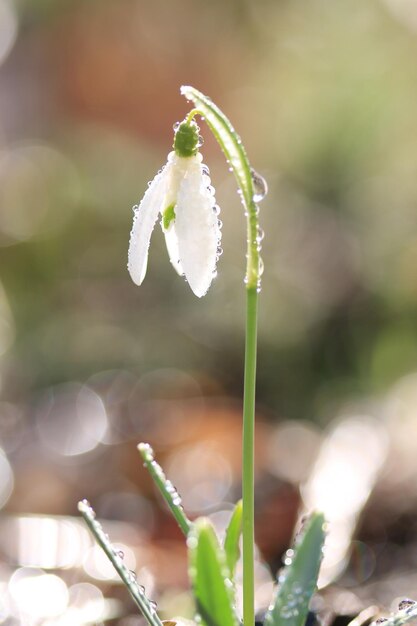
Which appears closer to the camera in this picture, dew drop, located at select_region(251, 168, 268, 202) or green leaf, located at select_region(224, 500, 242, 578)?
dew drop, located at select_region(251, 168, 268, 202)

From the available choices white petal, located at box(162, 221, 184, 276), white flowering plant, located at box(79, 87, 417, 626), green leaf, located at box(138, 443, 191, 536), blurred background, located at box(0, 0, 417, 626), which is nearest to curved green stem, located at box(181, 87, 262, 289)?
white flowering plant, located at box(79, 87, 417, 626)

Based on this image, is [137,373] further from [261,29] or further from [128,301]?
[261,29]

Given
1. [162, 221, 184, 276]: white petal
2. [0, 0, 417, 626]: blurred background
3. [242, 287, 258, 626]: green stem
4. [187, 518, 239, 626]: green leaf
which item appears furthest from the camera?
[0, 0, 417, 626]: blurred background

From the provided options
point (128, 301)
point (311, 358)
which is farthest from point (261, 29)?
point (311, 358)

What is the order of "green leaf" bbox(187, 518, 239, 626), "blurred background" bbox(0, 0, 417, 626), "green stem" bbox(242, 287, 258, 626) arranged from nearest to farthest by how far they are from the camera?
"green leaf" bbox(187, 518, 239, 626) < "green stem" bbox(242, 287, 258, 626) < "blurred background" bbox(0, 0, 417, 626)

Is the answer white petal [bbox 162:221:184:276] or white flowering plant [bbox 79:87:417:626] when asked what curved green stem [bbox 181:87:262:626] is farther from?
white petal [bbox 162:221:184:276]

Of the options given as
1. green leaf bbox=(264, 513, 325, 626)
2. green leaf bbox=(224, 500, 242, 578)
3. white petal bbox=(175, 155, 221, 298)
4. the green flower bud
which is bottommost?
green leaf bbox=(264, 513, 325, 626)

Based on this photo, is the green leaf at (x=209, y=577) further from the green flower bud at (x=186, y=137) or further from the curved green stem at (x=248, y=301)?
the green flower bud at (x=186, y=137)
